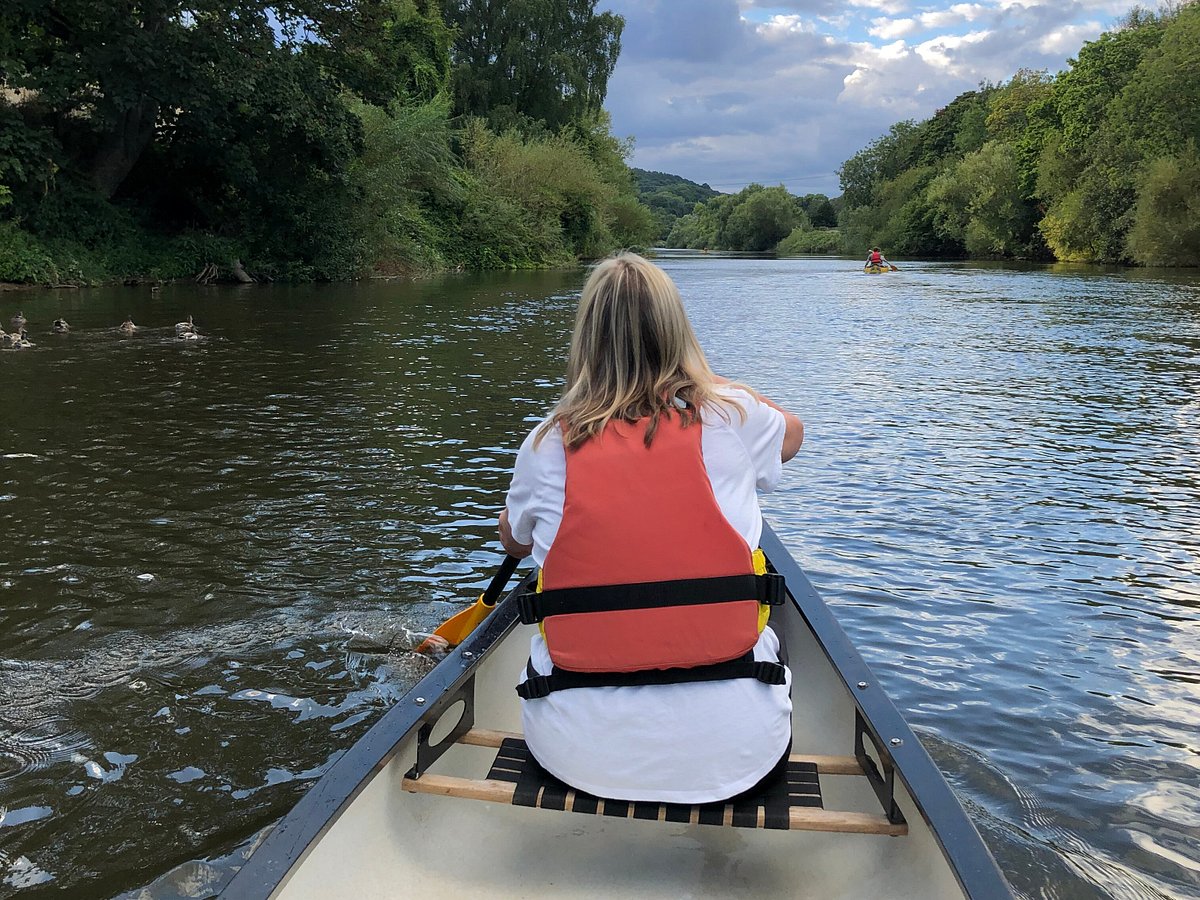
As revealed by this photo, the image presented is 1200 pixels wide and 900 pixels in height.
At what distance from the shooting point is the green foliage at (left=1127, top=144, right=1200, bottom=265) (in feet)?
132

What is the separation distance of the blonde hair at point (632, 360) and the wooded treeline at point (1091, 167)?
146 ft

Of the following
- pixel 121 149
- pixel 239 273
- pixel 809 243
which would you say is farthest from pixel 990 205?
pixel 121 149

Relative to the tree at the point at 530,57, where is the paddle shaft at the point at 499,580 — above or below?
below

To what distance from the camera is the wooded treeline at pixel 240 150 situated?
77.2ft

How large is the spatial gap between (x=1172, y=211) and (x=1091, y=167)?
871 centimetres

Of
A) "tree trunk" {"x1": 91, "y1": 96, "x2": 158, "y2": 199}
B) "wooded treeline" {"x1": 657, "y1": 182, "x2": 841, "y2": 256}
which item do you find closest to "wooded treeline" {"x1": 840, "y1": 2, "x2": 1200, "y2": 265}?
"wooded treeline" {"x1": 657, "y1": 182, "x2": 841, "y2": 256}

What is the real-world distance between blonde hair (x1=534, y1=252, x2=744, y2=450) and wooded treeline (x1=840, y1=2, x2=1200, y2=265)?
4457 centimetres

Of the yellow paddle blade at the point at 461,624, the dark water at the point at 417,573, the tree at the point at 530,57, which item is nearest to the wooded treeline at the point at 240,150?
the tree at the point at 530,57

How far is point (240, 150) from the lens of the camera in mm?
27219

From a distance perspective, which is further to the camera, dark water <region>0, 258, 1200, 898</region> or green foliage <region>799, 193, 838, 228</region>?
green foliage <region>799, 193, 838, 228</region>

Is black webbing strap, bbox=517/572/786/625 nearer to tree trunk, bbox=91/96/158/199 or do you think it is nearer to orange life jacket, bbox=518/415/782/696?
orange life jacket, bbox=518/415/782/696

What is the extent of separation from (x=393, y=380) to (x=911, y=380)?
675cm

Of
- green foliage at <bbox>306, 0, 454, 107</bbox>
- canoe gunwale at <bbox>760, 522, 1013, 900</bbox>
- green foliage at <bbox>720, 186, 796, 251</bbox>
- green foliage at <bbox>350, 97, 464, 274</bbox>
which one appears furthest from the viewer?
green foliage at <bbox>720, 186, 796, 251</bbox>

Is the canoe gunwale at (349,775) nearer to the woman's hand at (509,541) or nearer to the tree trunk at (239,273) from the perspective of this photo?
the woman's hand at (509,541)
